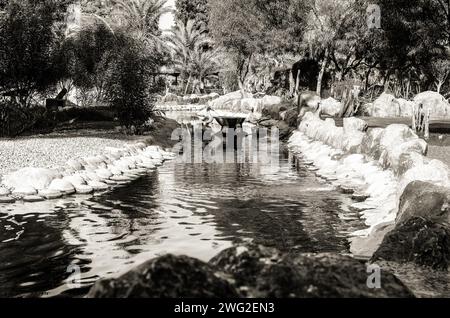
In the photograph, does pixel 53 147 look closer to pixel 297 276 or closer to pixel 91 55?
pixel 91 55

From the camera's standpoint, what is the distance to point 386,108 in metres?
32.7

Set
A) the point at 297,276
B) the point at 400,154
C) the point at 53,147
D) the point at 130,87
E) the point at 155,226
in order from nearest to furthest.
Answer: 1. the point at 297,276
2. the point at 155,226
3. the point at 400,154
4. the point at 53,147
5. the point at 130,87

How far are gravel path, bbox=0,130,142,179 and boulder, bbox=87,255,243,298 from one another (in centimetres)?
967

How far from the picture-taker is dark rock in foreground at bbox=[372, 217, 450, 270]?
5.86 m

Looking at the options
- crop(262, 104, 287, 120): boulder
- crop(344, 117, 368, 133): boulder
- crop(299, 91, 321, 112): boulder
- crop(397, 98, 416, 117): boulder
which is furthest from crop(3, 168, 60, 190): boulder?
crop(397, 98, 416, 117): boulder

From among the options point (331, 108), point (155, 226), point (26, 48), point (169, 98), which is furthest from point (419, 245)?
point (169, 98)

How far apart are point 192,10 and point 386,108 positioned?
38.5 m

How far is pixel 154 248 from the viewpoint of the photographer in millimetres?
7746

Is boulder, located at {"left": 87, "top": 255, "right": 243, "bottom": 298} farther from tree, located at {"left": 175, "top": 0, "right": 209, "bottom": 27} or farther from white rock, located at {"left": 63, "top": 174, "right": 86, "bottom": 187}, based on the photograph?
tree, located at {"left": 175, "top": 0, "right": 209, "bottom": 27}

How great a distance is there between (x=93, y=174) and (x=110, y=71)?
8.87 m

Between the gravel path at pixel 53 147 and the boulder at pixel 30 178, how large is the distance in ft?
1.54
